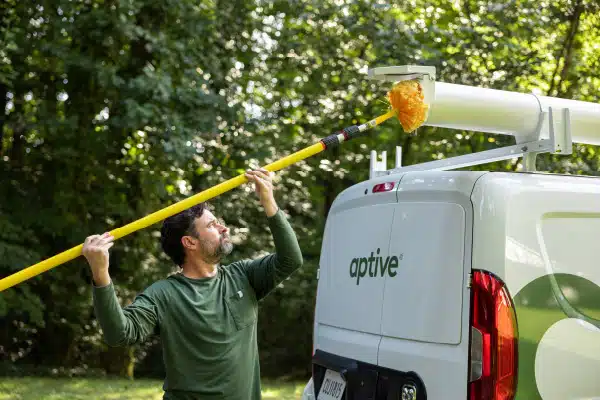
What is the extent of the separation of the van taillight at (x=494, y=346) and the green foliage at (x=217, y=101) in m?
7.51

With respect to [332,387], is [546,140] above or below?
above

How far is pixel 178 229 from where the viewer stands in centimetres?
403

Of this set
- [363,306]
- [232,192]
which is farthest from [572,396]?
[232,192]

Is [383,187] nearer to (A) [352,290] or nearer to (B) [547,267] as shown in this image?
(A) [352,290]

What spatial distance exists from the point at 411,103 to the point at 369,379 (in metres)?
1.45

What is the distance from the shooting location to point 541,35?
41.7 feet

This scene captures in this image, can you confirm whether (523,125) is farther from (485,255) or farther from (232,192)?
(232,192)

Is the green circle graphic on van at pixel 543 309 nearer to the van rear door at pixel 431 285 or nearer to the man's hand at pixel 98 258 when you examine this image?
the van rear door at pixel 431 285

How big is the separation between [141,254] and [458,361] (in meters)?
10.2

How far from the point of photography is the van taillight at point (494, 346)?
147 inches

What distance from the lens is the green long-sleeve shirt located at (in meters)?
3.66

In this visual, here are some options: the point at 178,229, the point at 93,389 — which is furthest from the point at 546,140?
the point at 93,389

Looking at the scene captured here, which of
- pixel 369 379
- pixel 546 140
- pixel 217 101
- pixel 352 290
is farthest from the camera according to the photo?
pixel 217 101

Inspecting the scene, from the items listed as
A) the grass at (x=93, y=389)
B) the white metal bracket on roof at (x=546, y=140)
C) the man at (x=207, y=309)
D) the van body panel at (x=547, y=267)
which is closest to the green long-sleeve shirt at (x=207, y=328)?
the man at (x=207, y=309)
